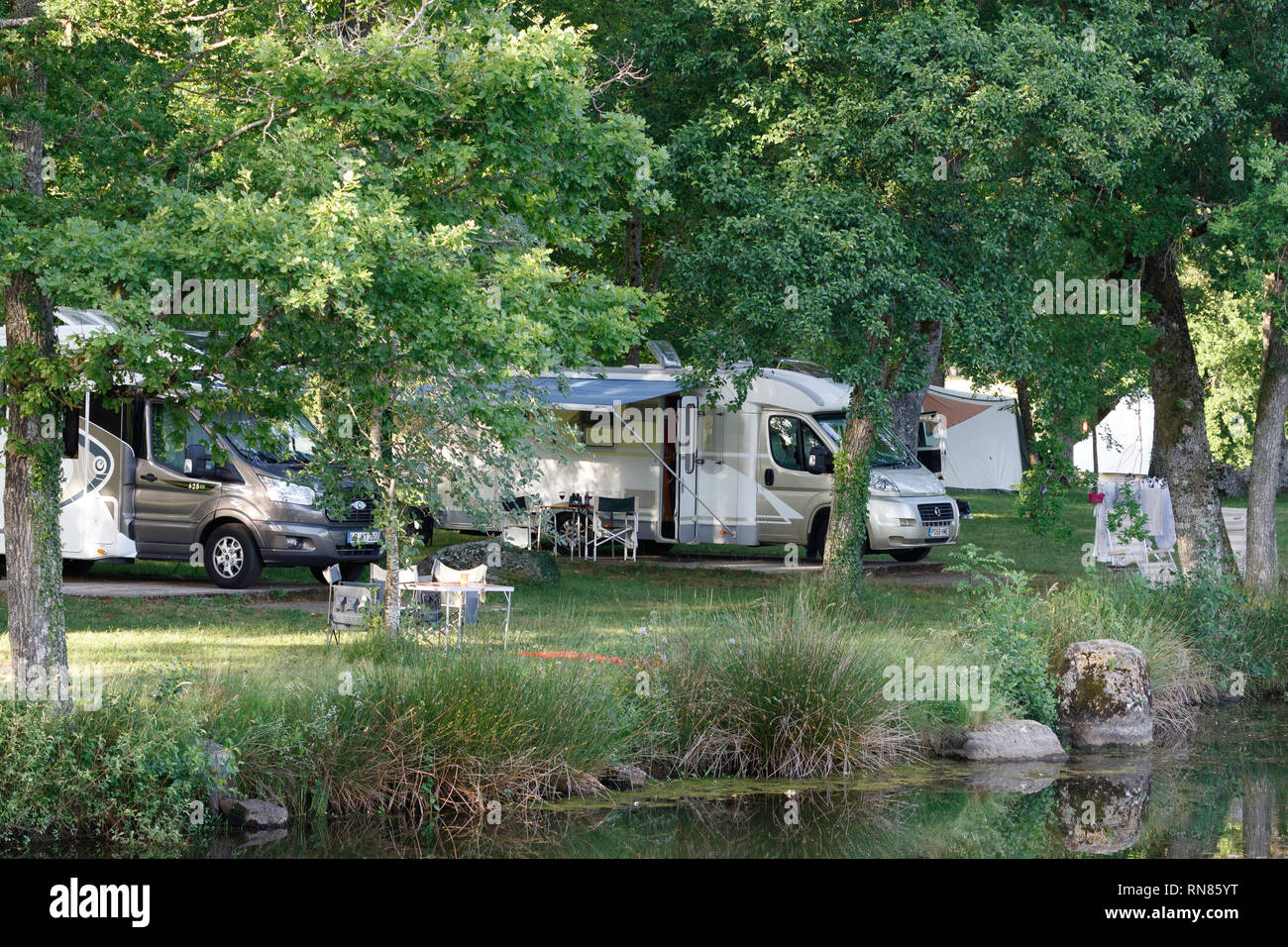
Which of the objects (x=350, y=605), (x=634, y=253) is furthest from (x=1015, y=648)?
(x=634, y=253)

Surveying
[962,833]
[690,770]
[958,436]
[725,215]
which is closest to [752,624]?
[690,770]

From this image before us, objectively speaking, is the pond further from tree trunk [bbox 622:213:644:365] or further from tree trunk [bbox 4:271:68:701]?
tree trunk [bbox 622:213:644:365]

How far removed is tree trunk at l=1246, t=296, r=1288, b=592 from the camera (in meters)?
14.1

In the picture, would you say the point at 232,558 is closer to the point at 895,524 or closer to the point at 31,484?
the point at 31,484

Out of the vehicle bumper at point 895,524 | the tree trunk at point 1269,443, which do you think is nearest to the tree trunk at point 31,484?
the tree trunk at point 1269,443

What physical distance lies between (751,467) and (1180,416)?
19.5 ft

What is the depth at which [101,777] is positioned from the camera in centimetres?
732

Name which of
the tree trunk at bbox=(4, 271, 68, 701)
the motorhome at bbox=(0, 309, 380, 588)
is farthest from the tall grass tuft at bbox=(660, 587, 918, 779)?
the motorhome at bbox=(0, 309, 380, 588)

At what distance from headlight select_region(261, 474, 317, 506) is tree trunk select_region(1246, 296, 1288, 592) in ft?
30.8

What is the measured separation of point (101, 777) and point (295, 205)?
10.0ft

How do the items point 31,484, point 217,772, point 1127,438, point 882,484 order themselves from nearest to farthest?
1. point 217,772
2. point 31,484
3. point 882,484
4. point 1127,438

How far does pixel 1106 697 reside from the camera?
10.6 m
